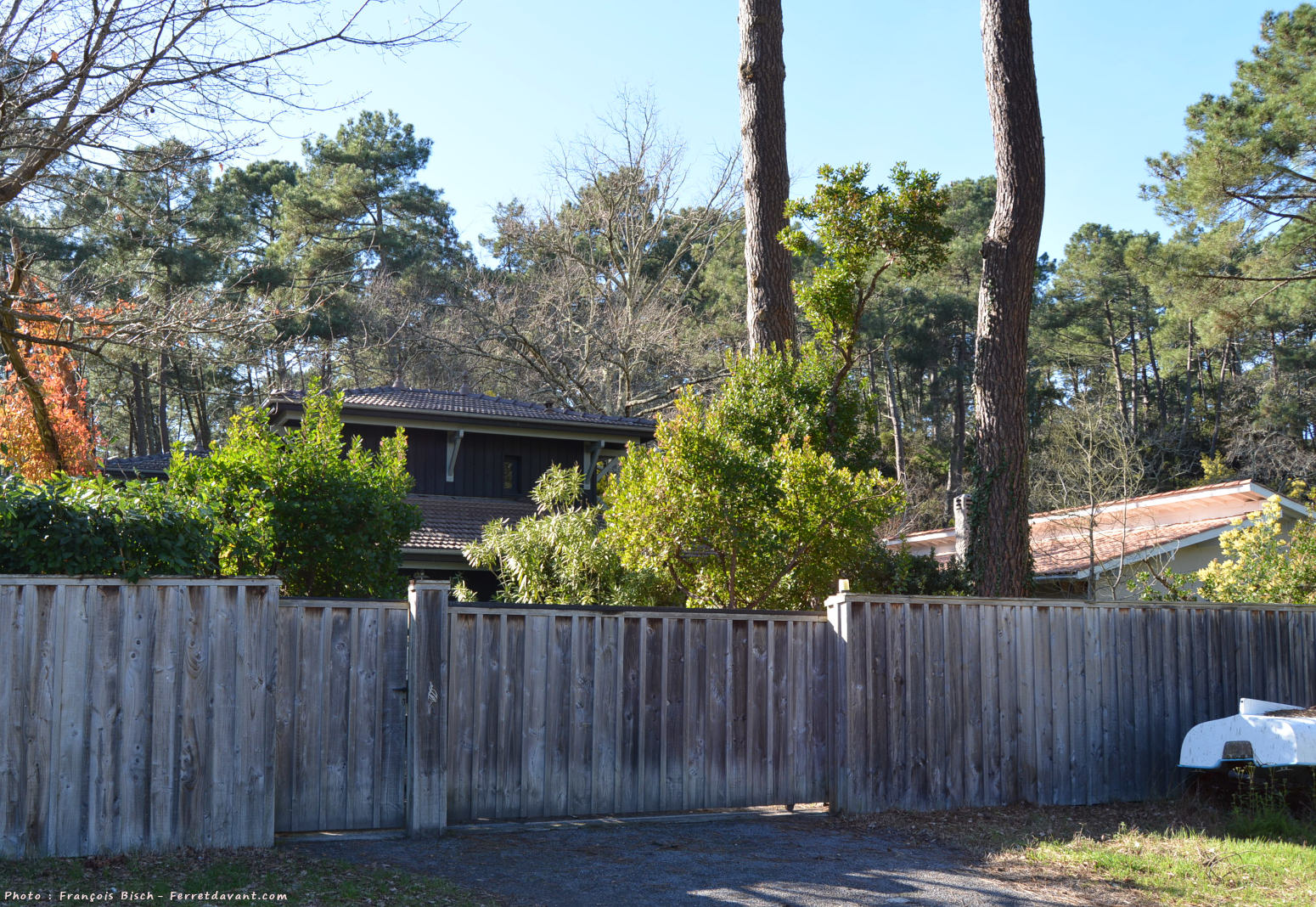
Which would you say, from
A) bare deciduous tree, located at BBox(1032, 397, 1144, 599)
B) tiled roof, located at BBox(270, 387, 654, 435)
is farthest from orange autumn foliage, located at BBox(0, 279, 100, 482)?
bare deciduous tree, located at BBox(1032, 397, 1144, 599)

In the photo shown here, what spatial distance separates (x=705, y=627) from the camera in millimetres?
8727

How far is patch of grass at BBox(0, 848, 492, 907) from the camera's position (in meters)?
5.81

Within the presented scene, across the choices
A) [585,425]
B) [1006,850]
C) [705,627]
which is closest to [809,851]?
[1006,850]

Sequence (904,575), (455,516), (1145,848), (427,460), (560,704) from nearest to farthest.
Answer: (1145,848)
(560,704)
(904,575)
(455,516)
(427,460)

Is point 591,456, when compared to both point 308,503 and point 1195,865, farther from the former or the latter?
point 1195,865

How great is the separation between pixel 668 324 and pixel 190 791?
2500 centimetres

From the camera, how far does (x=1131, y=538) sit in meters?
21.6

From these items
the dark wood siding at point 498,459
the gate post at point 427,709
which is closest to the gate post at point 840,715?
the gate post at point 427,709

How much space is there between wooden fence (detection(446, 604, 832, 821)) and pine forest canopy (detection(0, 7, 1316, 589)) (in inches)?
163

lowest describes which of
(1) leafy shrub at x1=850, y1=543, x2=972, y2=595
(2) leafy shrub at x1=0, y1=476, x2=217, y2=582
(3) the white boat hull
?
Result: (3) the white boat hull

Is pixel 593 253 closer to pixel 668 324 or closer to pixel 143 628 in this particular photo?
pixel 668 324

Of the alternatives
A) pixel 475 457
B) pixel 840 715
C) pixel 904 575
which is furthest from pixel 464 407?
pixel 840 715

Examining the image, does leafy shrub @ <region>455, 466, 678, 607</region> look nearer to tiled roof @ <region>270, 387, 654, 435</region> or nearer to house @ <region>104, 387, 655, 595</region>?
house @ <region>104, 387, 655, 595</region>

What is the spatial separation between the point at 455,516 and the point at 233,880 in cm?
1447
